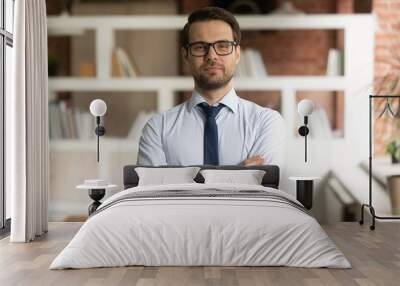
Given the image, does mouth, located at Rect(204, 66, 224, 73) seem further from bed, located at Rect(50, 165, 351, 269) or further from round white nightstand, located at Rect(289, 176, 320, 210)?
bed, located at Rect(50, 165, 351, 269)

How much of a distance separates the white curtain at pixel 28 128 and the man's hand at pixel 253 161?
84.0 inches

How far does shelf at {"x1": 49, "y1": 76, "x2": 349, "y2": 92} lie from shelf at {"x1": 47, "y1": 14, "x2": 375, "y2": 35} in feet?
1.84

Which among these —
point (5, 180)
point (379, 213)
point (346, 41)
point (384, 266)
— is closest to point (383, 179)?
point (379, 213)

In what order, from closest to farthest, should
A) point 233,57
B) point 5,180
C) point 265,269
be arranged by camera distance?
point 265,269 → point 5,180 → point 233,57

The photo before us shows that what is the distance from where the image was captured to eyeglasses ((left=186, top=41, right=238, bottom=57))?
24.7 ft

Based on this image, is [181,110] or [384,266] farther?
[181,110]

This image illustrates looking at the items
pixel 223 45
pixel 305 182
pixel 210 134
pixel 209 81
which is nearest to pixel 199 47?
pixel 223 45

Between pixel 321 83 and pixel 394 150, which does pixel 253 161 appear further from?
pixel 394 150

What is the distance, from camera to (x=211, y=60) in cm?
756

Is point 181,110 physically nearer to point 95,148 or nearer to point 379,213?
point 95,148

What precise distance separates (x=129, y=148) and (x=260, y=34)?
6.37 feet

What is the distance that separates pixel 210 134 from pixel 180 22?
1.31 m

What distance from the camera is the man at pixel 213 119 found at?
7.52 metres

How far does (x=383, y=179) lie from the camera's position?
773cm
